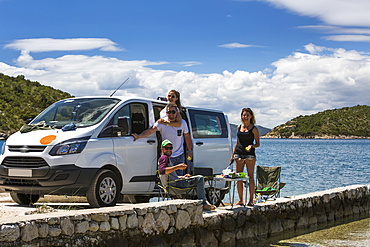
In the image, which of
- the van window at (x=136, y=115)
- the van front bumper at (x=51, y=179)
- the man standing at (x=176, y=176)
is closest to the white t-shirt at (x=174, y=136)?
the van window at (x=136, y=115)

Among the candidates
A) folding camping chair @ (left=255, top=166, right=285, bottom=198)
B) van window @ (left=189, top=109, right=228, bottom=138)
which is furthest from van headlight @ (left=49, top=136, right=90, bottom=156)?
folding camping chair @ (left=255, top=166, right=285, bottom=198)

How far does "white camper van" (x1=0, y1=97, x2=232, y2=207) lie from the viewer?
7.75 meters

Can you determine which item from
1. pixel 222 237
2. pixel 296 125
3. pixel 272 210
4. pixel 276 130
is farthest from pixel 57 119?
pixel 276 130

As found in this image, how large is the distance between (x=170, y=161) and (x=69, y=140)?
1836mm

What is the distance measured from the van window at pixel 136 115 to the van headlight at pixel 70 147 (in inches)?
41.6

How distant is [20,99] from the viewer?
84.3m

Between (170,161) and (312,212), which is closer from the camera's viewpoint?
(170,161)

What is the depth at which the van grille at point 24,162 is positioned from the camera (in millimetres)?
7723

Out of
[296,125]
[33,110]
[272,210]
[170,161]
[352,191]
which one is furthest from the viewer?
[296,125]

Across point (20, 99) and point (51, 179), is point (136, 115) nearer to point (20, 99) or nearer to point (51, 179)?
point (51, 179)

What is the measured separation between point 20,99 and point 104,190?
81006mm

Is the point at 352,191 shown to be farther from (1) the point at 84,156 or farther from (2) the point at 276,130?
(2) the point at 276,130

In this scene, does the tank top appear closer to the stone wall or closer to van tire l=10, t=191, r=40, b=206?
the stone wall

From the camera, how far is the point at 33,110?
8006 cm
